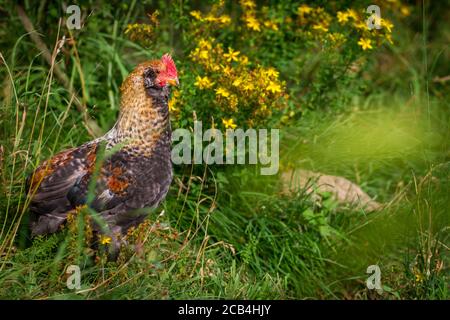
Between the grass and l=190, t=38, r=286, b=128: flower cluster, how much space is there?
39cm

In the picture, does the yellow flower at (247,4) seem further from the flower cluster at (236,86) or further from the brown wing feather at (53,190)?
the brown wing feather at (53,190)

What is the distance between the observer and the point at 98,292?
3.80 m

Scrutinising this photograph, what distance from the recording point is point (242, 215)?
5.00 metres

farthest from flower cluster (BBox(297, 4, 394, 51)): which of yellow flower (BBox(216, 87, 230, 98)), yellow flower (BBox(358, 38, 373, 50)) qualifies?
yellow flower (BBox(216, 87, 230, 98))

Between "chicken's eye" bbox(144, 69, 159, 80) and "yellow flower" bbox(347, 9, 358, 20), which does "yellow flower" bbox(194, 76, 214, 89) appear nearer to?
"chicken's eye" bbox(144, 69, 159, 80)

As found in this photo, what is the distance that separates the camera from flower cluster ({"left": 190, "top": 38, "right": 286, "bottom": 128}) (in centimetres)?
458

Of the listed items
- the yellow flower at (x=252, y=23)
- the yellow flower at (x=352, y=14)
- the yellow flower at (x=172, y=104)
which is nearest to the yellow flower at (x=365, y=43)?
the yellow flower at (x=352, y=14)

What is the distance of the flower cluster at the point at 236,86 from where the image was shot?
180 inches

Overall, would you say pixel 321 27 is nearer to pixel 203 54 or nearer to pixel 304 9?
pixel 304 9

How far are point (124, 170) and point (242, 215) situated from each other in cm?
106

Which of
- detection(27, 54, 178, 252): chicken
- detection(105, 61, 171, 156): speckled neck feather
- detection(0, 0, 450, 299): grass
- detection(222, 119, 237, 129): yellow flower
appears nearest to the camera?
detection(0, 0, 450, 299): grass

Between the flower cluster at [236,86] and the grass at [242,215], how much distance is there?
394 millimetres

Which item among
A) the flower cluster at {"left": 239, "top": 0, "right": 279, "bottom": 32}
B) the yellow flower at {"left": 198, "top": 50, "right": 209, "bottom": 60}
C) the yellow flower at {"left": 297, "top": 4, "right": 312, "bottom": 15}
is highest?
the yellow flower at {"left": 297, "top": 4, "right": 312, "bottom": 15}

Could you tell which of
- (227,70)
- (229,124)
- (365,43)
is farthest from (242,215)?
(365,43)
